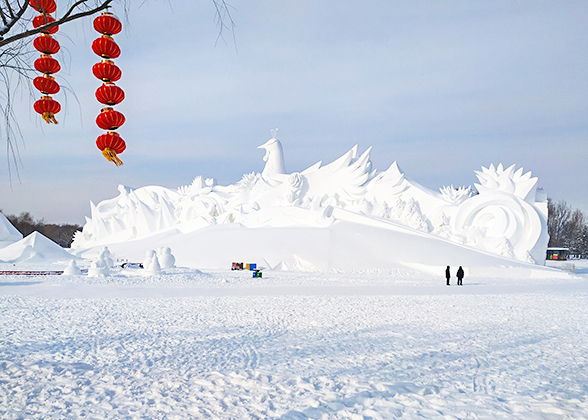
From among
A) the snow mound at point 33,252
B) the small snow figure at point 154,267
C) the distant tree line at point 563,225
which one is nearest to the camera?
the small snow figure at point 154,267

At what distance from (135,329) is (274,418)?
3609 millimetres

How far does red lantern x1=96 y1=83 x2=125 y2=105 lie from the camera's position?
4.74 m

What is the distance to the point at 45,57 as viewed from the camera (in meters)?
4.67

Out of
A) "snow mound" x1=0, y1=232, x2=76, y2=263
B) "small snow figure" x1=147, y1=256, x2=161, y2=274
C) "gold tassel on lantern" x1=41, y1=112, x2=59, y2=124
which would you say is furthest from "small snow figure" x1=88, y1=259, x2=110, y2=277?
"gold tassel on lantern" x1=41, y1=112, x2=59, y2=124

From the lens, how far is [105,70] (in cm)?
472

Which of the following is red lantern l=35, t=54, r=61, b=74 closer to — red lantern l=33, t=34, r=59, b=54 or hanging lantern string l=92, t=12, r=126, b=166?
red lantern l=33, t=34, r=59, b=54

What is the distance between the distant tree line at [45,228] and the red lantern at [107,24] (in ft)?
151

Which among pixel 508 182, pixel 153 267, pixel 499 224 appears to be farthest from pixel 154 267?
pixel 508 182

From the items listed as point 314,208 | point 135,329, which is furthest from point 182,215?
point 135,329

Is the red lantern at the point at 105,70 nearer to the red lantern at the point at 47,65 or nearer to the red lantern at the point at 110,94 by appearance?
the red lantern at the point at 110,94

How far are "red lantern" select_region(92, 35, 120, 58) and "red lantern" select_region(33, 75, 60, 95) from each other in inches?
22.6

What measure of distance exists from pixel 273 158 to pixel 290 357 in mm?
22517

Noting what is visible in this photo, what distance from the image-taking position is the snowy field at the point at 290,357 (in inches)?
144

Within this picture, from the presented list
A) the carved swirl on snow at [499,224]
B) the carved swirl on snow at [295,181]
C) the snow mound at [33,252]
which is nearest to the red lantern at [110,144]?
the carved swirl on snow at [499,224]
